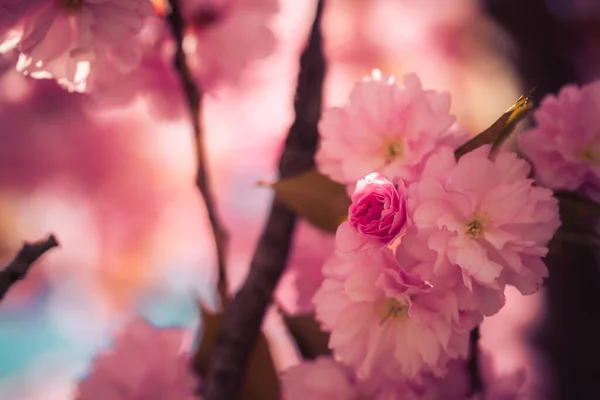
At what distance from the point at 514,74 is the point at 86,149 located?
0.57 metres

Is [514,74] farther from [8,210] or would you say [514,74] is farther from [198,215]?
[8,210]

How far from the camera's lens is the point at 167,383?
0.39m

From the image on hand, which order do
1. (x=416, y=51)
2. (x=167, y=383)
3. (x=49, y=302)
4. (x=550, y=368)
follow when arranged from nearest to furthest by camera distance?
(x=167, y=383), (x=550, y=368), (x=49, y=302), (x=416, y=51)

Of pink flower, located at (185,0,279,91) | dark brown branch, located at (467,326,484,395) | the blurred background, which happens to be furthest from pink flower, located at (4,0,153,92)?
the blurred background

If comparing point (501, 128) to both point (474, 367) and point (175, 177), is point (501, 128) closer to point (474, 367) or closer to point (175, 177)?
point (474, 367)

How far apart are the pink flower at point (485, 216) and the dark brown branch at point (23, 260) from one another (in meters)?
0.15

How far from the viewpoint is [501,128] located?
27cm

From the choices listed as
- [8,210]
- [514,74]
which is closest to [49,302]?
[8,210]

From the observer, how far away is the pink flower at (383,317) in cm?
27

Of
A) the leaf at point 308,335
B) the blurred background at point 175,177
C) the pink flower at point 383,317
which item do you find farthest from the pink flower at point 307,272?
the blurred background at point 175,177

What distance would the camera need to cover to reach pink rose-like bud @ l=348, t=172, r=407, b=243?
25 centimetres

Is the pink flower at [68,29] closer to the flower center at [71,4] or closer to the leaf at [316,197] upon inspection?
the flower center at [71,4]

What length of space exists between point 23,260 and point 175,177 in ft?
2.19

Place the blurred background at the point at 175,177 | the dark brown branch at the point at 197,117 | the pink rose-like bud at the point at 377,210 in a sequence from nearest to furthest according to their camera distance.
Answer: the pink rose-like bud at the point at 377,210
the dark brown branch at the point at 197,117
the blurred background at the point at 175,177
